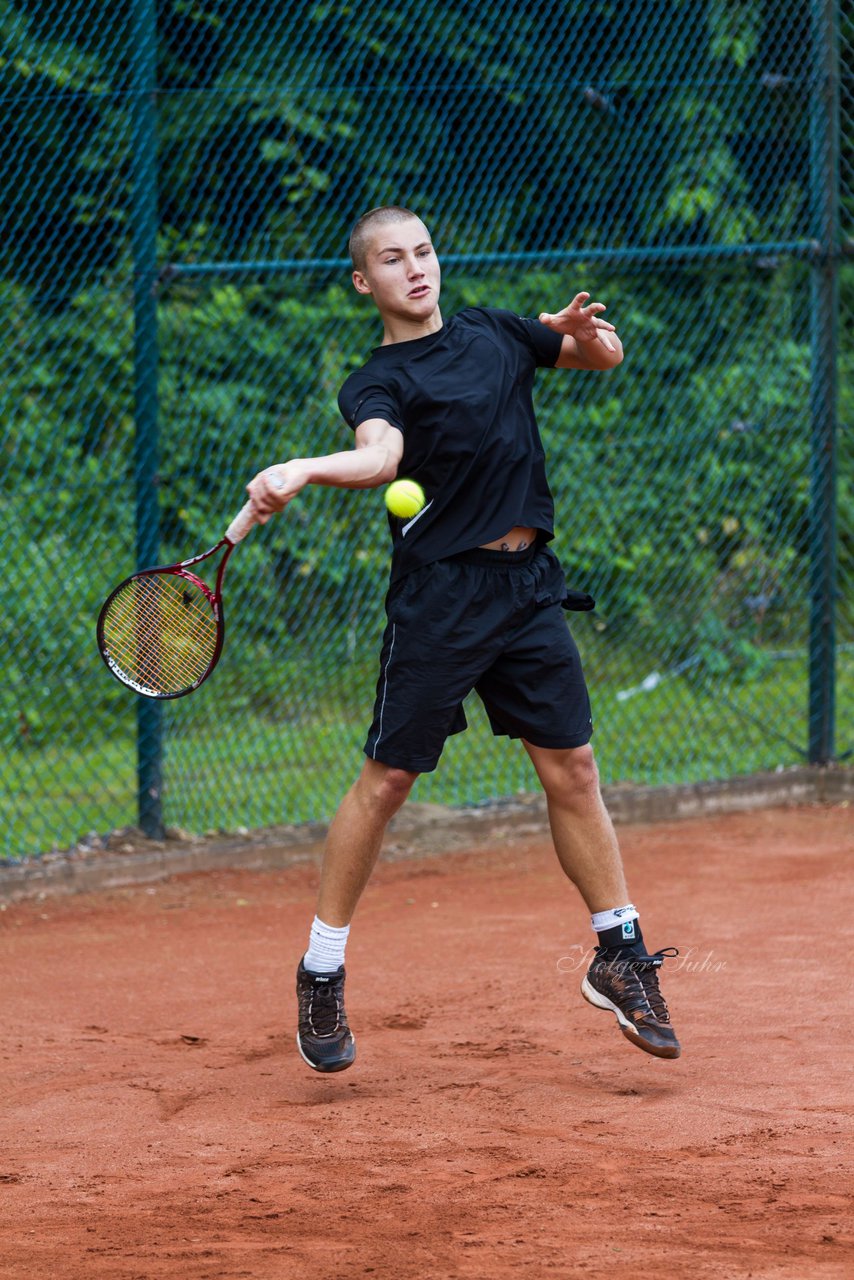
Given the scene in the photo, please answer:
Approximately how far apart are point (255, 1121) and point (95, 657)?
A: 421 cm

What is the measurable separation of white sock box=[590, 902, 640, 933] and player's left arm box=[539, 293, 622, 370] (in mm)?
1280

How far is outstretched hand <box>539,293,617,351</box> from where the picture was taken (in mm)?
3861

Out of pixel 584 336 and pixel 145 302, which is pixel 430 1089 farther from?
pixel 145 302

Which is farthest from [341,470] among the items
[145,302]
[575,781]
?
[145,302]

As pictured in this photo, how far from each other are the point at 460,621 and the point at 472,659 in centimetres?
9

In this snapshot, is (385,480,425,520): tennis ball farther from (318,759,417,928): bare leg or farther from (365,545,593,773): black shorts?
(318,759,417,928): bare leg

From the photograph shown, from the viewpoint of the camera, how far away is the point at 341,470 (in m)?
3.44

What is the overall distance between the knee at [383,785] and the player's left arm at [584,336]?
1.06 meters

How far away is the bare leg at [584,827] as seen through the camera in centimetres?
401

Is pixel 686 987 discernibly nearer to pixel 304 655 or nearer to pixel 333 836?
pixel 333 836

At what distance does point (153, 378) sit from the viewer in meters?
6.02

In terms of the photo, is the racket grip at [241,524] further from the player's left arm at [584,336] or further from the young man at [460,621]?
the player's left arm at [584,336]

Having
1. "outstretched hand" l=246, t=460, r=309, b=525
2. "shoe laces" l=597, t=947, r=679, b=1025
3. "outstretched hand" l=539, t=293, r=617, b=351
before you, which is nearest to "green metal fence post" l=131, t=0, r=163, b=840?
"outstretched hand" l=539, t=293, r=617, b=351

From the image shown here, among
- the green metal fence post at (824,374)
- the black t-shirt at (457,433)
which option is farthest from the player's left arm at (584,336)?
the green metal fence post at (824,374)
